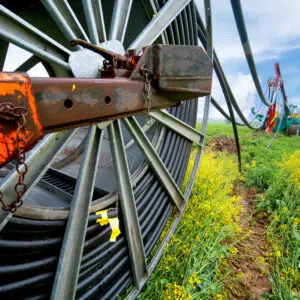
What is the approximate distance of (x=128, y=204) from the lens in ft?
7.77

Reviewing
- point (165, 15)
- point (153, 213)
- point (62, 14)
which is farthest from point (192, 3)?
point (153, 213)

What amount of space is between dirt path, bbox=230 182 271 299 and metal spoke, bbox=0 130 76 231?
2.25 meters

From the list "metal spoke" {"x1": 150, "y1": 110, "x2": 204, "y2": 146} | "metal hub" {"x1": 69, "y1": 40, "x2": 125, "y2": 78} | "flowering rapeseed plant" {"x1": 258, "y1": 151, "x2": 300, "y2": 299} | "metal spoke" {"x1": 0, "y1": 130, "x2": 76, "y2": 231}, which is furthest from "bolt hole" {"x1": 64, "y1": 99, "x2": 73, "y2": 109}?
"flowering rapeseed plant" {"x1": 258, "y1": 151, "x2": 300, "y2": 299}

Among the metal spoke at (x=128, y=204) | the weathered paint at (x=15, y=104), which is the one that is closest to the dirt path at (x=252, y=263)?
the metal spoke at (x=128, y=204)

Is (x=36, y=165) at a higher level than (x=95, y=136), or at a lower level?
lower

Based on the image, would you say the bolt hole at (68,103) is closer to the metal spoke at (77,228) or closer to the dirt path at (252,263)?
the metal spoke at (77,228)

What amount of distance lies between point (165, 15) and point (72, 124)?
230cm

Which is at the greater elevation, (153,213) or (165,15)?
(165,15)

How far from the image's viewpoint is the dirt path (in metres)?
2.80

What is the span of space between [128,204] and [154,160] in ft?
1.92

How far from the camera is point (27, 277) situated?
66.3 inches

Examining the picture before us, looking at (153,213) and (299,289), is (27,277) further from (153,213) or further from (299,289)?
(299,289)

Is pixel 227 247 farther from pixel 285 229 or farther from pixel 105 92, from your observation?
pixel 105 92

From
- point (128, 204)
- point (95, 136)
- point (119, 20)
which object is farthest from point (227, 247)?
point (119, 20)
